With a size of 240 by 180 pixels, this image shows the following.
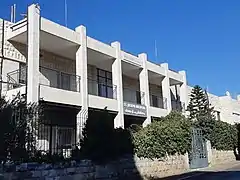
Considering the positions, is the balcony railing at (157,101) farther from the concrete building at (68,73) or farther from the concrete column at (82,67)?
the concrete column at (82,67)

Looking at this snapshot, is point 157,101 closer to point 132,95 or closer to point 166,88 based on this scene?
point 166,88

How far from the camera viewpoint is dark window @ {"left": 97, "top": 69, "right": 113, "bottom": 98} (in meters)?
25.0

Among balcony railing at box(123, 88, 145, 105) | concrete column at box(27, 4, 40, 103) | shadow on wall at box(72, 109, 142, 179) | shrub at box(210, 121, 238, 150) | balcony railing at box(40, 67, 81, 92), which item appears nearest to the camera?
shadow on wall at box(72, 109, 142, 179)

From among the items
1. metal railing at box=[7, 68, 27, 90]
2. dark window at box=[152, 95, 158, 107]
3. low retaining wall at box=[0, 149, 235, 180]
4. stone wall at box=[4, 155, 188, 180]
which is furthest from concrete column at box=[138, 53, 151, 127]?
metal railing at box=[7, 68, 27, 90]

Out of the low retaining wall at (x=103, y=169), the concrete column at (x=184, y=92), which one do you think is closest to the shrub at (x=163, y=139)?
the low retaining wall at (x=103, y=169)

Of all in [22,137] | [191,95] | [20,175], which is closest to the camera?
[20,175]

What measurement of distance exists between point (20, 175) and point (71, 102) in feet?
30.4

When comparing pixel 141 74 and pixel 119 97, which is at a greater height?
pixel 141 74

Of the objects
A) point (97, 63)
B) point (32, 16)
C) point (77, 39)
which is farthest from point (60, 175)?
point (97, 63)

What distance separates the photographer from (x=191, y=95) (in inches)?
1319

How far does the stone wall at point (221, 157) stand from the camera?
23875 mm

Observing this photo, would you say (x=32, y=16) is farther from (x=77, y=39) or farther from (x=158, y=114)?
(x=158, y=114)

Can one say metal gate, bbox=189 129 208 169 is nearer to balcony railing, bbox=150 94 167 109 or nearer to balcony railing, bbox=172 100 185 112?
balcony railing, bbox=150 94 167 109

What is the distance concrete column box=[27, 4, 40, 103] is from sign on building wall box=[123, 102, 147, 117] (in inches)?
321
